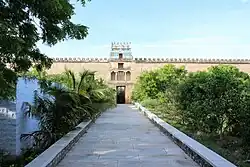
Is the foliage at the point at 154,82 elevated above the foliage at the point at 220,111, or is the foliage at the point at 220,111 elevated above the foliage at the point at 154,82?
the foliage at the point at 154,82

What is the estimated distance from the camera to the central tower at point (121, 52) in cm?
4238

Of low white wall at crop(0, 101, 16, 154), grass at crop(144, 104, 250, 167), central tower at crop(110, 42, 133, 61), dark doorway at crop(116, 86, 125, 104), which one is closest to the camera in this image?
Result: grass at crop(144, 104, 250, 167)

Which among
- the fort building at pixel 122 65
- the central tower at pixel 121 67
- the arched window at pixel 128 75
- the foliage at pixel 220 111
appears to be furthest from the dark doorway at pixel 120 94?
the foliage at pixel 220 111

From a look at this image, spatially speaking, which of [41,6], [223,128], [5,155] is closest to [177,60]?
[223,128]

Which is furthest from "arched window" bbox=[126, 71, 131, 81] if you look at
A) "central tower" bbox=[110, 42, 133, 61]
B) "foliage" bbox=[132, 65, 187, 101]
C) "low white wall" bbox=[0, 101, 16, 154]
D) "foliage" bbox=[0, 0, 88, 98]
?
"foliage" bbox=[0, 0, 88, 98]

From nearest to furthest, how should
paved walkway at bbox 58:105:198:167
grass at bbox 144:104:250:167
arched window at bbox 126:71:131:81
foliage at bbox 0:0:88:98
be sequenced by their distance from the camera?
foliage at bbox 0:0:88:98 < paved walkway at bbox 58:105:198:167 < grass at bbox 144:104:250:167 < arched window at bbox 126:71:131:81

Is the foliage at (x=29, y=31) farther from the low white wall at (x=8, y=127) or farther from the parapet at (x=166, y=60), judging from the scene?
the parapet at (x=166, y=60)

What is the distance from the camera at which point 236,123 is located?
995 centimetres

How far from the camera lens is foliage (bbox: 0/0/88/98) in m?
4.52

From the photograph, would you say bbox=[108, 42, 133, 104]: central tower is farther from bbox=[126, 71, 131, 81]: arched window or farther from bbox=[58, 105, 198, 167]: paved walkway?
bbox=[58, 105, 198, 167]: paved walkway

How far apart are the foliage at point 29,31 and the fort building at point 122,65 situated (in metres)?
36.4

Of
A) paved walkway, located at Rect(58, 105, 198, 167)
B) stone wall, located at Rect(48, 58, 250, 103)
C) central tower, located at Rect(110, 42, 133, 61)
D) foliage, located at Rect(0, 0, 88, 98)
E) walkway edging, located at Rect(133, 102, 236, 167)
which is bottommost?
paved walkway, located at Rect(58, 105, 198, 167)

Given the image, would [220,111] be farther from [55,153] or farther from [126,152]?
[55,153]

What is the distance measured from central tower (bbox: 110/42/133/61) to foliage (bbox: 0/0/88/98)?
36.4 m
